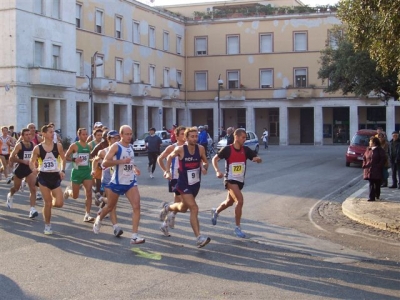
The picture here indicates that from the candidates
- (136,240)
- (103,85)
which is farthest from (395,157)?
(103,85)

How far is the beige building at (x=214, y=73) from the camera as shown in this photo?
4778 cm

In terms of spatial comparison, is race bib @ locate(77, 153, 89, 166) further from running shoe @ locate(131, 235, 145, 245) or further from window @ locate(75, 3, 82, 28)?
window @ locate(75, 3, 82, 28)

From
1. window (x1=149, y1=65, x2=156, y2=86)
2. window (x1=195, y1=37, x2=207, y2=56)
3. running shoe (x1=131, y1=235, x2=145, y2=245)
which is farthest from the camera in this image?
window (x1=195, y1=37, x2=207, y2=56)

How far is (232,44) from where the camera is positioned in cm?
5994

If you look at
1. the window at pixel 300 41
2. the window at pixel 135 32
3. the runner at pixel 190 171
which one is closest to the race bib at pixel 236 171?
the runner at pixel 190 171

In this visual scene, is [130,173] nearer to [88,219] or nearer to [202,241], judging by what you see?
[202,241]

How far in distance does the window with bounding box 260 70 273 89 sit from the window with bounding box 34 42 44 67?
24605 millimetres

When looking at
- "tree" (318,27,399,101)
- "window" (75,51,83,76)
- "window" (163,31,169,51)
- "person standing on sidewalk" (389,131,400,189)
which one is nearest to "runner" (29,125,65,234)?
"person standing on sidewalk" (389,131,400,189)

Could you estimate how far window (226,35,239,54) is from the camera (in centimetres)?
5972

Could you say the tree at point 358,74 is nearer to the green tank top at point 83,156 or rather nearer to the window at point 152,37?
the green tank top at point 83,156

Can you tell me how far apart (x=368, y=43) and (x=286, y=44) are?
46.1 metres

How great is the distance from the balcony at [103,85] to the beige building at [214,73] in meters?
0.07

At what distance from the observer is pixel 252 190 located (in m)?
18.4

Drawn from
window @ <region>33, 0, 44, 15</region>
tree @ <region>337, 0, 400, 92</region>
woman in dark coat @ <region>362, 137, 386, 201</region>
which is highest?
window @ <region>33, 0, 44, 15</region>
